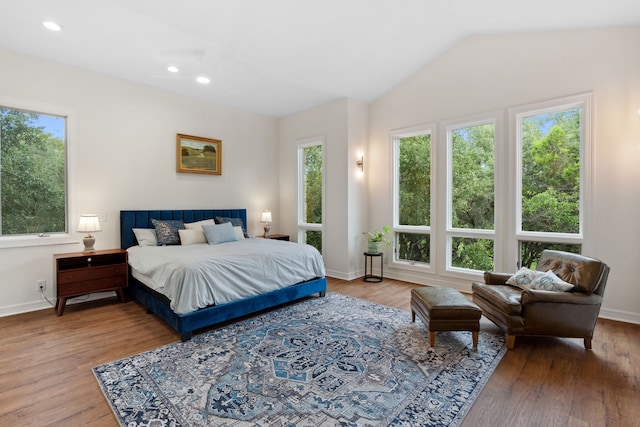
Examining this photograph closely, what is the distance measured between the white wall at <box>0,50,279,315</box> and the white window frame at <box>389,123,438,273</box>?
2776mm

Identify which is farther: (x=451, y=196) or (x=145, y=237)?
(x=451, y=196)

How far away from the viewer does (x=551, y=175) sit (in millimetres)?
3936

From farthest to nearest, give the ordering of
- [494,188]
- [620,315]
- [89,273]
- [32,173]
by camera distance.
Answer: [494,188] < [32,173] < [89,273] < [620,315]

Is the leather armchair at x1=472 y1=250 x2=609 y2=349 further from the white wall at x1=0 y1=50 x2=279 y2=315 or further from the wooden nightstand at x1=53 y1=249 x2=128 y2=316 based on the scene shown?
the white wall at x1=0 y1=50 x2=279 y2=315

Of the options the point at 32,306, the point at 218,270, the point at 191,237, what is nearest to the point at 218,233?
the point at 191,237

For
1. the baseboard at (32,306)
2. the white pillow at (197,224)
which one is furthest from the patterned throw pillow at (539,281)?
the baseboard at (32,306)

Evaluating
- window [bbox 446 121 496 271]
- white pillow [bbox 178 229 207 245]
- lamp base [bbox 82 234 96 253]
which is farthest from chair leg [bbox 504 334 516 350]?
lamp base [bbox 82 234 96 253]

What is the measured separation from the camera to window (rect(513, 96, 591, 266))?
3.72m

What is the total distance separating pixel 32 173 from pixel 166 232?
1695mm

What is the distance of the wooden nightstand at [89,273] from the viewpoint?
3629 mm

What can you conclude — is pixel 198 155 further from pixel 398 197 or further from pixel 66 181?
pixel 398 197

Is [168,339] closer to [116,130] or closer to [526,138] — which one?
[116,130]

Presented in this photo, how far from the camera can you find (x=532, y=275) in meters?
3.16

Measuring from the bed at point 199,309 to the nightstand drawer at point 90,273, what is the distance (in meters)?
0.20
